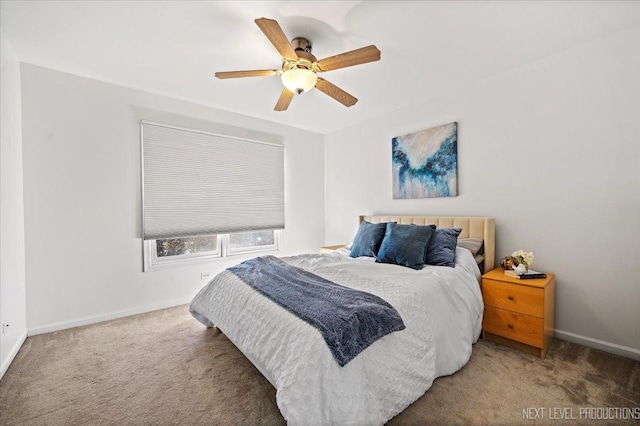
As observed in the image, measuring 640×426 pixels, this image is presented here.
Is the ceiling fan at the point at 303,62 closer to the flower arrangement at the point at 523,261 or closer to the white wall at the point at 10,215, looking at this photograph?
the white wall at the point at 10,215

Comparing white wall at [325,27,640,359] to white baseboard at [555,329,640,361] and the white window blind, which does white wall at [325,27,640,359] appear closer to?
white baseboard at [555,329,640,361]

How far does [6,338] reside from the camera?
6.98 ft

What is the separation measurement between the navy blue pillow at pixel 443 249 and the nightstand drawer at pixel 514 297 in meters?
0.35

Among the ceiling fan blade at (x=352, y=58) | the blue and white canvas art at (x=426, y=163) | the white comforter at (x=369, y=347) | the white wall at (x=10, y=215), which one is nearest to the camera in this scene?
the white comforter at (x=369, y=347)

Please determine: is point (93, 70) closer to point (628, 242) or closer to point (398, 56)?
point (398, 56)

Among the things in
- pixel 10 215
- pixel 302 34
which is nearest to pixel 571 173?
pixel 302 34

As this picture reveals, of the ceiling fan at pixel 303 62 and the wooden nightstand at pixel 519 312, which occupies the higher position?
the ceiling fan at pixel 303 62

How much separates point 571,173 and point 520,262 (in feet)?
2.94

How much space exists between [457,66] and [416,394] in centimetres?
278

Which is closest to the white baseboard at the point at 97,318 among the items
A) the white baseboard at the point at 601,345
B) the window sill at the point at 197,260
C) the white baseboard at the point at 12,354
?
the white baseboard at the point at 12,354

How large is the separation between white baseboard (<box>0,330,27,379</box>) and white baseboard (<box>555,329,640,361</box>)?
4.51 metres

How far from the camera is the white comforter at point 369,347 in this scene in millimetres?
1309

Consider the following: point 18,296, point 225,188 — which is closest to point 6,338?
point 18,296

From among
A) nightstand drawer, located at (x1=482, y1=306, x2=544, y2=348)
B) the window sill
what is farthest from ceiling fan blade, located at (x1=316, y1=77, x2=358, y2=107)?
the window sill
